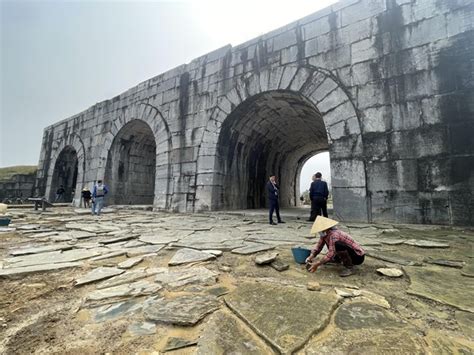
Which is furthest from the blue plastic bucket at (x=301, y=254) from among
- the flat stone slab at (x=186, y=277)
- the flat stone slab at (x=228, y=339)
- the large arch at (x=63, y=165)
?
the large arch at (x=63, y=165)

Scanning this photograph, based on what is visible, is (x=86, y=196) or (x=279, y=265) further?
(x=86, y=196)

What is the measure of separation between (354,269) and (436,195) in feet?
12.3

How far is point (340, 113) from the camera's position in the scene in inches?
231

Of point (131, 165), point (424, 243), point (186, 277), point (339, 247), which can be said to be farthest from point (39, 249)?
point (131, 165)

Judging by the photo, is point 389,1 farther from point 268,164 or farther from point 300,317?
point 300,317

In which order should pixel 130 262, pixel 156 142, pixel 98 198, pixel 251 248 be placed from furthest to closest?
pixel 156 142, pixel 98 198, pixel 251 248, pixel 130 262

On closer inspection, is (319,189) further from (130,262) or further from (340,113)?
(130,262)

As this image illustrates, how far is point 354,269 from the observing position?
2.28 m

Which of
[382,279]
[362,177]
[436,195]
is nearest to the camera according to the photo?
[382,279]

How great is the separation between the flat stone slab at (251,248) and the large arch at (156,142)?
19.3 feet

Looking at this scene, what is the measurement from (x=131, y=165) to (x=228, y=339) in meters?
11.8

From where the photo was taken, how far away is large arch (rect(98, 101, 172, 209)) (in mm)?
8727

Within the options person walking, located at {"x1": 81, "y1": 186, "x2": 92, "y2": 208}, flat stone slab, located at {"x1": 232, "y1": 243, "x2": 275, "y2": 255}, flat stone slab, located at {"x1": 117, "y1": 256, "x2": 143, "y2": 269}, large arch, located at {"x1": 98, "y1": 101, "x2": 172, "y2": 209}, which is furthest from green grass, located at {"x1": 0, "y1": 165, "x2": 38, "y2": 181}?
flat stone slab, located at {"x1": 232, "y1": 243, "x2": 275, "y2": 255}

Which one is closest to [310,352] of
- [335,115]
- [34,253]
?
[34,253]
